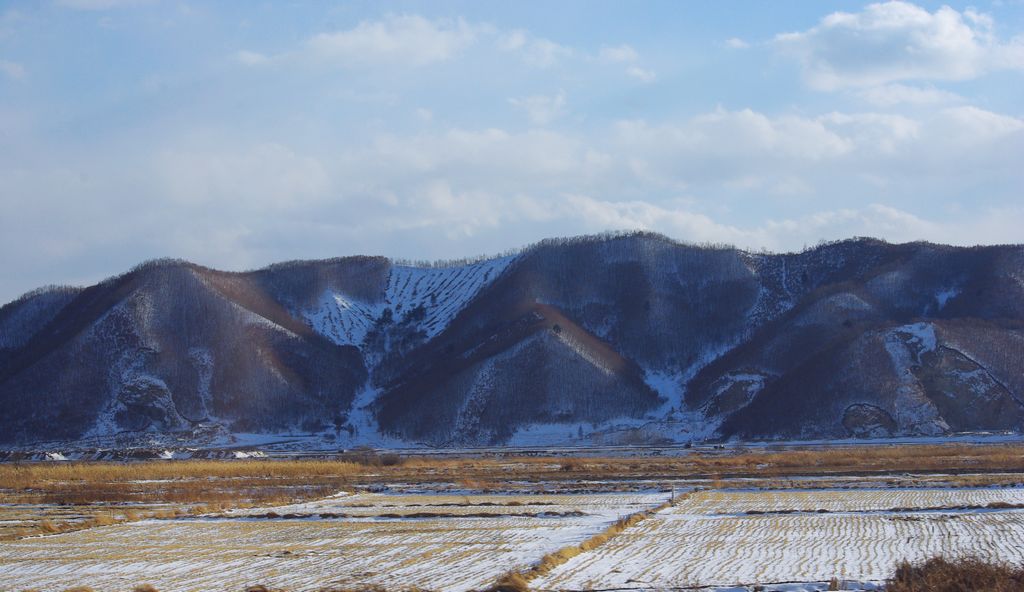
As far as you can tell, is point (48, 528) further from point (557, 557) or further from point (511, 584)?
point (511, 584)

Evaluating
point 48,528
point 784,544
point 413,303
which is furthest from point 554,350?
point 784,544

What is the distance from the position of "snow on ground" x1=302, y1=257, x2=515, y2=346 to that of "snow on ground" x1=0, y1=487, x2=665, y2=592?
122 meters

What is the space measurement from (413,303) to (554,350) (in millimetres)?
47947

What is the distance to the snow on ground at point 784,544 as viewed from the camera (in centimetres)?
2050

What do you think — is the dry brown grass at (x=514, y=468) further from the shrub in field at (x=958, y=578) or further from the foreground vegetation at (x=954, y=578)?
the shrub in field at (x=958, y=578)

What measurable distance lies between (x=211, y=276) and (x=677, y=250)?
6544 cm

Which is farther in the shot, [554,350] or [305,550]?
[554,350]

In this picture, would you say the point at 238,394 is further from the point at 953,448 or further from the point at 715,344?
the point at 953,448

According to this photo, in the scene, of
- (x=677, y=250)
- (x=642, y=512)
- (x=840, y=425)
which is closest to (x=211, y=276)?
(x=677, y=250)

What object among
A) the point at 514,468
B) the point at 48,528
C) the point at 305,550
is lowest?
the point at 514,468

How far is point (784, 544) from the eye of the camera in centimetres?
2506

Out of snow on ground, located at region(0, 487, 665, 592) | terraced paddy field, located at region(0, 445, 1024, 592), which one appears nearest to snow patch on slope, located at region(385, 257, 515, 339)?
terraced paddy field, located at region(0, 445, 1024, 592)

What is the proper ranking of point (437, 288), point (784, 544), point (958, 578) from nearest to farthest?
point (958, 578), point (784, 544), point (437, 288)

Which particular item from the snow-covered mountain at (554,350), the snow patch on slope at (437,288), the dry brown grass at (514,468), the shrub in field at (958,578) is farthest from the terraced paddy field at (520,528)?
the snow patch on slope at (437,288)
